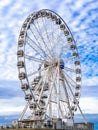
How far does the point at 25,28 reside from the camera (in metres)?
54.5

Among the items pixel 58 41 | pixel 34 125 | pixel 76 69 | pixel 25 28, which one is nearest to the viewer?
pixel 34 125

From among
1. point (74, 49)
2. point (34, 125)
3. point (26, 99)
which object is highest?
point (74, 49)

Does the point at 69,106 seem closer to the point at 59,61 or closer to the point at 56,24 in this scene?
the point at 59,61

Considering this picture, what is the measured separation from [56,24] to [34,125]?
1861 cm

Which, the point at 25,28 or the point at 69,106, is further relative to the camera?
the point at 69,106

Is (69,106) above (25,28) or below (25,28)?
below

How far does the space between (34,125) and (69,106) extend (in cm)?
1067

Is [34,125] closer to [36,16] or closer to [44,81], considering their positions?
[44,81]

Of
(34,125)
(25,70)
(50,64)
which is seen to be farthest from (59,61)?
(34,125)

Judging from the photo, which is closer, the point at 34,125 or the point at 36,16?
the point at 34,125


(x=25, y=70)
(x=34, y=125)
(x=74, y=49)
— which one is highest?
(x=74, y=49)

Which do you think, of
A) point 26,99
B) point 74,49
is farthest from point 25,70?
point 74,49

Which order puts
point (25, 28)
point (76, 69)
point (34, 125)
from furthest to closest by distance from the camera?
point (76, 69), point (25, 28), point (34, 125)

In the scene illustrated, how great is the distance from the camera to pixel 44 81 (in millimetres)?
55406
